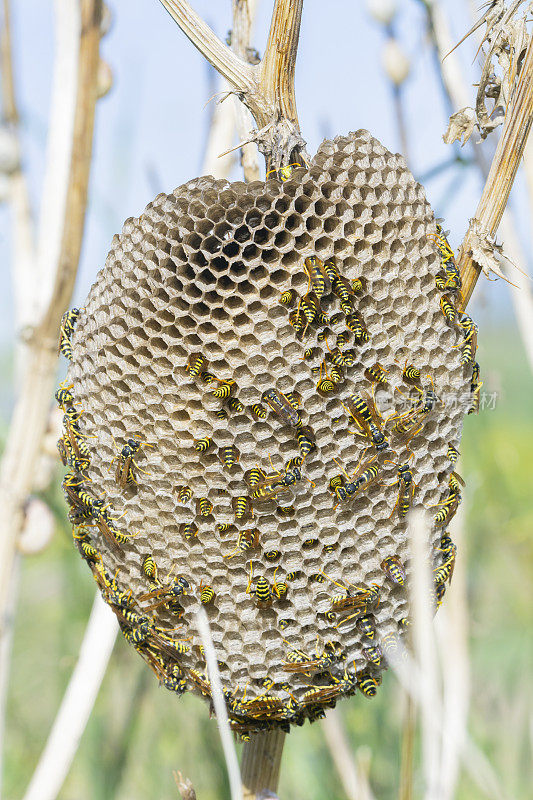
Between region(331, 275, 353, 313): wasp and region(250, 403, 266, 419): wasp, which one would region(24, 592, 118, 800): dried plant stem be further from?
region(331, 275, 353, 313): wasp

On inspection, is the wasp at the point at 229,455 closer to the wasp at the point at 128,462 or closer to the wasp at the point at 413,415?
the wasp at the point at 128,462

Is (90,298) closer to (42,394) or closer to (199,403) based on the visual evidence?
(199,403)

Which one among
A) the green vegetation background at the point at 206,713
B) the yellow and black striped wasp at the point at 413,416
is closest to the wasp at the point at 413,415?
the yellow and black striped wasp at the point at 413,416

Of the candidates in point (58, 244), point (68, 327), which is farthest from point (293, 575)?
point (58, 244)

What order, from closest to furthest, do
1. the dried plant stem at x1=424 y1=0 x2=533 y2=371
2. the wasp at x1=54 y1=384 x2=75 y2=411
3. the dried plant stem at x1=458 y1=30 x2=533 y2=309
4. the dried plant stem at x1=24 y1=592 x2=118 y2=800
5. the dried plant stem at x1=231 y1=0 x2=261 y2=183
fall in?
1. the dried plant stem at x1=458 y1=30 x2=533 y2=309
2. the wasp at x1=54 y1=384 x2=75 y2=411
3. the dried plant stem at x1=231 y1=0 x2=261 y2=183
4. the dried plant stem at x1=24 y1=592 x2=118 y2=800
5. the dried plant stem at x1=424 y1=0 x2=533 y2=371

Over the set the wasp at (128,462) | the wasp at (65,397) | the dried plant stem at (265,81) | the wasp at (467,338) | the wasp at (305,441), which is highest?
the dried plant stem at (265,81)

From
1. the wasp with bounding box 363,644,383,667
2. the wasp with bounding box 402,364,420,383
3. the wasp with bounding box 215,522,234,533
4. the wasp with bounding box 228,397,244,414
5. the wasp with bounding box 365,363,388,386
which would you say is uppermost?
the wasp with bounding box 402,364,420,383

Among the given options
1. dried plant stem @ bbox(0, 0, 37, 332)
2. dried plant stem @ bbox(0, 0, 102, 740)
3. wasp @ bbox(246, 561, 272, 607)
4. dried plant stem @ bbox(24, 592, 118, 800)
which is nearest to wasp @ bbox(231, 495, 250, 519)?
wasp @ bbox(246, 561, 272, 607)
